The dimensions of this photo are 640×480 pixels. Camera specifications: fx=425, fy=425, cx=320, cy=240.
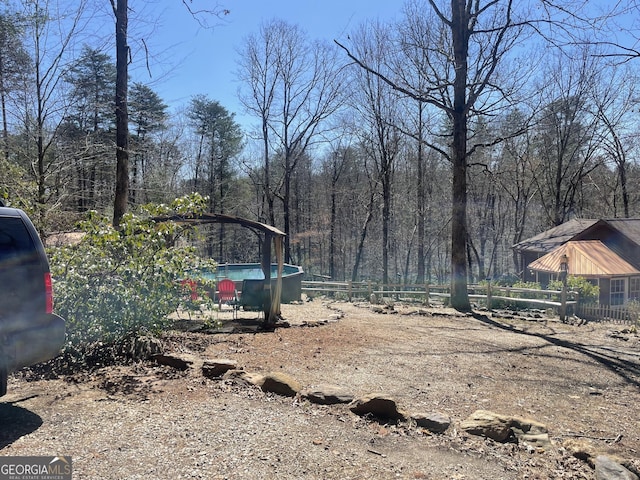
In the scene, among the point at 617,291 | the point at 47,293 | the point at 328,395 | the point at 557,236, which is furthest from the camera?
the point at 557,236

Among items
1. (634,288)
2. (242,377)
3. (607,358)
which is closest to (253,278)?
(607,358)

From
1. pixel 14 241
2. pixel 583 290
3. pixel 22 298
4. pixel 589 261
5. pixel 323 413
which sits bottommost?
pixel 323 413

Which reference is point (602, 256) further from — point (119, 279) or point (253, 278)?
point (119, 279)

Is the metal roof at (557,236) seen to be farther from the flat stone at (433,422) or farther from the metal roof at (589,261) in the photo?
the flat stone at (433,422)

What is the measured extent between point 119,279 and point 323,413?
312 centimetres

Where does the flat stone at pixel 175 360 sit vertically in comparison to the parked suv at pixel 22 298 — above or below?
below

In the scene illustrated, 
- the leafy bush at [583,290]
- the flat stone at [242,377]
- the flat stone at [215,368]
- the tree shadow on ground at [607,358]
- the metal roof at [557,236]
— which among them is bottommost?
the tree shadow on ground at [607,358]

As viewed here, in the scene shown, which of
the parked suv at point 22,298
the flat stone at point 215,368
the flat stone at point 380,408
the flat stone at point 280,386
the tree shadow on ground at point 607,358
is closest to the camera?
the parked suv at point 22,298

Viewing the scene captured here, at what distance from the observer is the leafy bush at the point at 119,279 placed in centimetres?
496

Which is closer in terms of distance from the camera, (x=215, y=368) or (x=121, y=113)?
(x=215, y=368)

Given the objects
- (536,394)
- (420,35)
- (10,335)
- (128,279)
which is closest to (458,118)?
(420,35)

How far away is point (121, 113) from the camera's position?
27.1 feet

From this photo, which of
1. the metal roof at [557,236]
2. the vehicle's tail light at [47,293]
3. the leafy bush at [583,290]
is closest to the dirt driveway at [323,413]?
the vehicle's tail light at [47,293]

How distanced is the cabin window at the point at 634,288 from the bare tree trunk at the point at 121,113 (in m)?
19.9
